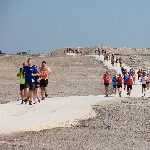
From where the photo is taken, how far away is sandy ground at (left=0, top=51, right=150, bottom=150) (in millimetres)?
11164

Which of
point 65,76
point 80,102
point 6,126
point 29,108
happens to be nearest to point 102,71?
point 65,76

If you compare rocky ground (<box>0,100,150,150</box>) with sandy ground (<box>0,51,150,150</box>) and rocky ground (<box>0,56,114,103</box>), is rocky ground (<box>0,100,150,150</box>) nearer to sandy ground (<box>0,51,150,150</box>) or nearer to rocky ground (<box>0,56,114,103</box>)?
sandy ground (<box>0,51,150,150</box>)

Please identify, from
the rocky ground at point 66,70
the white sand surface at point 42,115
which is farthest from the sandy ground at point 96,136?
the rocky ground at point 66,70

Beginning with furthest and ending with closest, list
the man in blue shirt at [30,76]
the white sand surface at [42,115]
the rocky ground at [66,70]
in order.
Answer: the rocky ground at [66,70], the man in blue shirt at [30,76], the white sand surface at [42,115]

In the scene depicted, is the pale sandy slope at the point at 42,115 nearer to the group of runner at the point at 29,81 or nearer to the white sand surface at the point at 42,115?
the white sand surface at the point at 42,115

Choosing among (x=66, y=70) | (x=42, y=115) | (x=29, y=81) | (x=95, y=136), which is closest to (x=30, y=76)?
(x=29, y=81)

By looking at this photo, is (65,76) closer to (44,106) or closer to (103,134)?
(44,106)

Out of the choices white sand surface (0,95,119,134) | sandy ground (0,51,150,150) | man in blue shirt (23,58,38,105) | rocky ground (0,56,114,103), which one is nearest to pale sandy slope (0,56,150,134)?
white sand surface (0,95,119,134)

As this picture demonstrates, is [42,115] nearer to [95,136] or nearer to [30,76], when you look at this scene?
[30,76]

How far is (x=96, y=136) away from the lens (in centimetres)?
1245

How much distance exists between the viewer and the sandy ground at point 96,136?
1116cm

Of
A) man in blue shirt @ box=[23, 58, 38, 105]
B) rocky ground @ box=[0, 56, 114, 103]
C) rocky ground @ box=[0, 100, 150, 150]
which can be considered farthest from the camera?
rocky ground @ box=[0, 56, 114, 103]

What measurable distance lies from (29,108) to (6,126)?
348 centimetres

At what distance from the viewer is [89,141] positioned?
38.6ft
